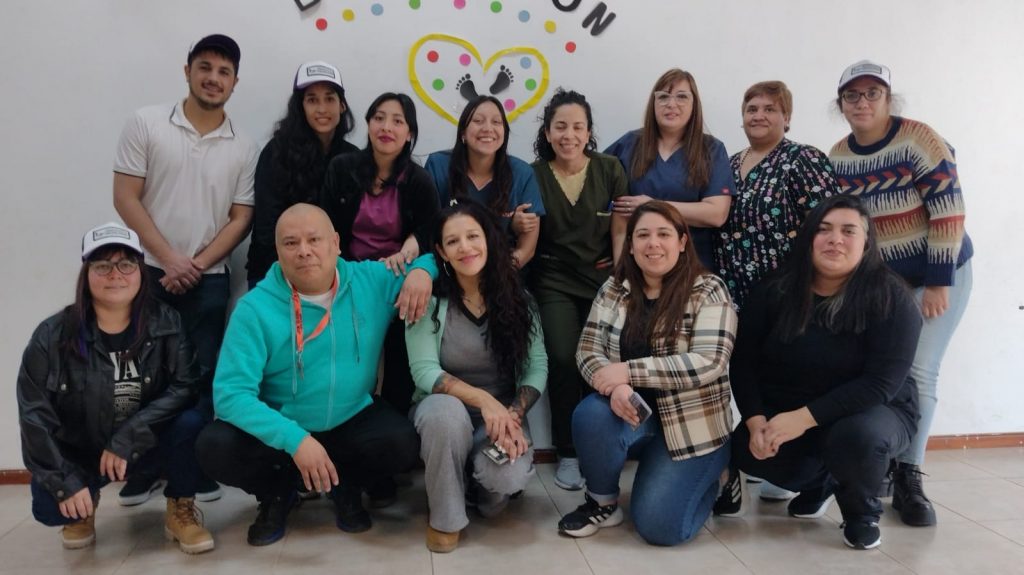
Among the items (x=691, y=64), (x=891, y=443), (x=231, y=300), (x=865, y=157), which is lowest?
(x=891, y=443)

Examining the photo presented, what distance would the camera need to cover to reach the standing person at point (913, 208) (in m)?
2.39

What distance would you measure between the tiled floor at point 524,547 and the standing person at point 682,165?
975mm

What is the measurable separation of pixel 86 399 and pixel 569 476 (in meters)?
1.61

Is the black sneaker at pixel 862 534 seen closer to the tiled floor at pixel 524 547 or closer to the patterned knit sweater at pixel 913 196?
the tiled floor at pixel 524 547

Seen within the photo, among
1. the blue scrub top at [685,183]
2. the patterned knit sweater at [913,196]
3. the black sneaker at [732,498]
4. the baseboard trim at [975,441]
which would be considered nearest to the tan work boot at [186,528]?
the black sneaker at [732,498]

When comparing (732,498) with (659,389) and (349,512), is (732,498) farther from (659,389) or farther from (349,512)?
(349,512)

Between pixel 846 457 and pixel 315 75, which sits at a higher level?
pixel 315 75

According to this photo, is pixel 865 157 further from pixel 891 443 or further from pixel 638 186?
pixel 891 443

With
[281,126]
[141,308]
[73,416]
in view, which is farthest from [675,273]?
[73,416]

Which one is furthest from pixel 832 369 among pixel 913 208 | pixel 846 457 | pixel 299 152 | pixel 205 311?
pixel 205 311

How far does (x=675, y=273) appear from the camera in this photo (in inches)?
87.0

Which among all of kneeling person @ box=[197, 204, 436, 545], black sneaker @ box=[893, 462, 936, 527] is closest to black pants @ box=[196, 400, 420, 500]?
kneeling person @ box=[197, 204, 436, 545]

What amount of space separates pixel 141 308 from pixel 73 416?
1.18ft

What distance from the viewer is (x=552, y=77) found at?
9.57ft
